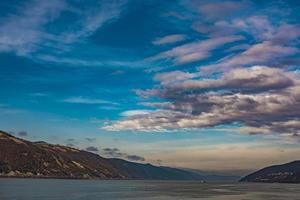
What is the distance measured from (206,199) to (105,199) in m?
36.4

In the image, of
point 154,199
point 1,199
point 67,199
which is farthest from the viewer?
point 154,199

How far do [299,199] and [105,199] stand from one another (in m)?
69.7

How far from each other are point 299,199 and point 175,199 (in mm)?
46370

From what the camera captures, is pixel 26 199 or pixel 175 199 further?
pixel 175 199

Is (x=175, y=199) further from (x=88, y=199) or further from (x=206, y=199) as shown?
(x=88, y=199)

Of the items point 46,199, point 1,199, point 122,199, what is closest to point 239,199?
point 122,199

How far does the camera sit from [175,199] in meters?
144

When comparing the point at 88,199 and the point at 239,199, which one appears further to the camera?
the point at 239,199

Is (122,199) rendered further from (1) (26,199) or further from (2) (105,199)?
(1) (26,199)

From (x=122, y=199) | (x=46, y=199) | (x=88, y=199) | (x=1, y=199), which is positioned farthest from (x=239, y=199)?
(x=1, y=199)

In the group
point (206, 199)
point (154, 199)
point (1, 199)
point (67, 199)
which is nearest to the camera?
point (1, 199)

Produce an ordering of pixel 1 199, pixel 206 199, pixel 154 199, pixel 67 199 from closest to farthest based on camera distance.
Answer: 1. pixel 1 199
2. pixel 67 199
3. pixel 154 199
4. pixel 206 199

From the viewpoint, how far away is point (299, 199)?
154 meters

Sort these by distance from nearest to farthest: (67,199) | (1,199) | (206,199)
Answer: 1. (1,199)
2. (67,199)
3. (206,199)
